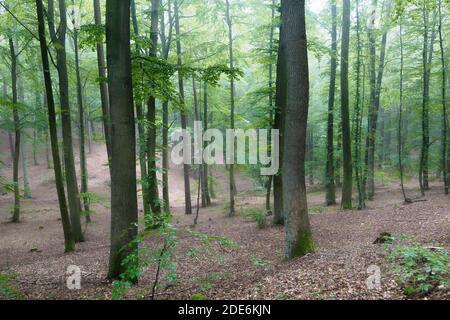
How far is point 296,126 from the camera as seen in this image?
6.25 m

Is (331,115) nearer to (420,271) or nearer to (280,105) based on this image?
(280,105)

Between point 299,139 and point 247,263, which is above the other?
point 299,139

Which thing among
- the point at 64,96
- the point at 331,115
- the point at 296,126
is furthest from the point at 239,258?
the point at 331,115

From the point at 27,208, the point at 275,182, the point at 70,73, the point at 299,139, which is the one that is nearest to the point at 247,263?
the point at 299,139

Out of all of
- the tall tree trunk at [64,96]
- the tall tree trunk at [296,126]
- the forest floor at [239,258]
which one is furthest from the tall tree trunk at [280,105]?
the tall tree trunk at [64,96]

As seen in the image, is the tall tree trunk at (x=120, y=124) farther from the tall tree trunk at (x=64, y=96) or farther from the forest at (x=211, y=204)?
the tall tree trunk at (x=64, y=96)

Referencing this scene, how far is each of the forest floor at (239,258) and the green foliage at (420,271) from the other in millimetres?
121

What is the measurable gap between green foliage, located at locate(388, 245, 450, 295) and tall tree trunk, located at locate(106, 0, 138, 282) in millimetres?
4258

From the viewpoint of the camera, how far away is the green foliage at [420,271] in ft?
12.0

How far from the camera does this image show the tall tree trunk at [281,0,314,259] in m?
6.13

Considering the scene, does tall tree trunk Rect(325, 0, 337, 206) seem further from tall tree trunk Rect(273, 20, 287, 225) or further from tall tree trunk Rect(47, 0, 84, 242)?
tall tree trunk Rect(47, 0, 84, 242)
